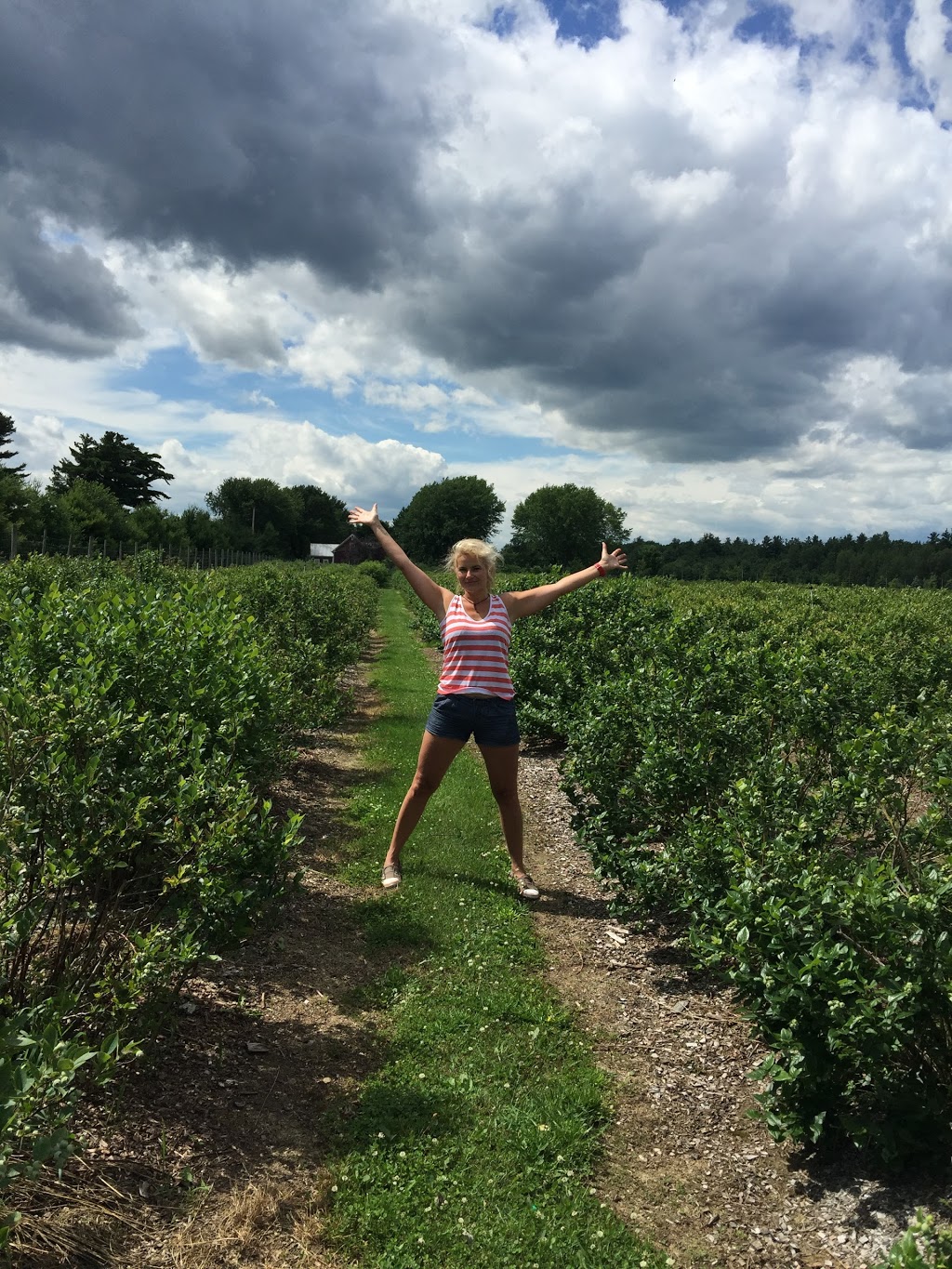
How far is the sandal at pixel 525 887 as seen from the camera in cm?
500

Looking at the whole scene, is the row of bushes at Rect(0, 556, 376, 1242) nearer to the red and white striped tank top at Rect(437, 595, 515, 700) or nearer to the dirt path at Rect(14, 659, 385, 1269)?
the dirt path at Rect(14, 659, 385, 1269)

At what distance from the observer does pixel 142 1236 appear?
2.20 meters

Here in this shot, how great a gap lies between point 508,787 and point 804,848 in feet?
6.31

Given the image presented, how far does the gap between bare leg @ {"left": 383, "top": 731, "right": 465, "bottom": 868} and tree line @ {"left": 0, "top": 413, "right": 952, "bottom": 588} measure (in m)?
19.5

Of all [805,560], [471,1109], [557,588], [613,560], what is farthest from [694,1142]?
[805,560]

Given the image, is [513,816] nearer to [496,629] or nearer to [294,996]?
[496,629]

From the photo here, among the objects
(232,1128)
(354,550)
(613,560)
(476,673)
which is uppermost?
(354,550)

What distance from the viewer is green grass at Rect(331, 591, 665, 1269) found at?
241cm

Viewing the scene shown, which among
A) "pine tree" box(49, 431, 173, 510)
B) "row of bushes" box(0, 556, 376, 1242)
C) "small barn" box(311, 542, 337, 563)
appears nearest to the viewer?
"row of bushes" box(0, 556, 376, 1242)

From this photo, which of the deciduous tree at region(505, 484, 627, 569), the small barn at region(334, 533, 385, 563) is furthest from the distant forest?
the small barn at region(334, 533, 385, 563)

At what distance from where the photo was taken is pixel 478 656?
15.0 feet

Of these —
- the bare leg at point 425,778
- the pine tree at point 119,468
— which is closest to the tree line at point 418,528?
the pine tree at point 119,468

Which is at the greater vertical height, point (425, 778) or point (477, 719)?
point (477, 719)

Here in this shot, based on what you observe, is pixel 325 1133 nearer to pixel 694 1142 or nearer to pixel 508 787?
pixel 694 1142
